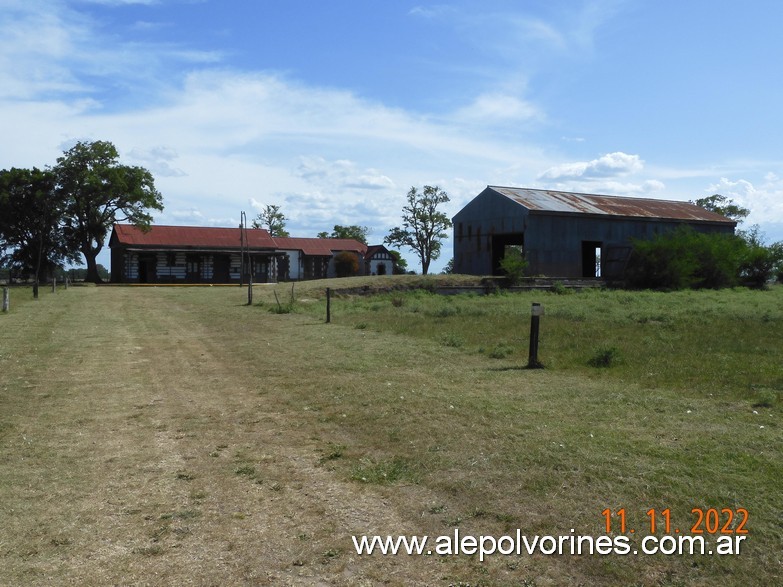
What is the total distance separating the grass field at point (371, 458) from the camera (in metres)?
4.59

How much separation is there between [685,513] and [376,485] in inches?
98.9

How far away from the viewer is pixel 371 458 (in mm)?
6945

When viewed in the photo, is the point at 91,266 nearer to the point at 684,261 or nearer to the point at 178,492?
the point at 684,261

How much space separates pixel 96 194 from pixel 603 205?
123 ft

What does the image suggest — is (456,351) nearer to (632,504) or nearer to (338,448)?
(338,448)

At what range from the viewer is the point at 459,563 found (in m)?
4.61

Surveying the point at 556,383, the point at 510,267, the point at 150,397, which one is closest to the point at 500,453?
the point at 556,383

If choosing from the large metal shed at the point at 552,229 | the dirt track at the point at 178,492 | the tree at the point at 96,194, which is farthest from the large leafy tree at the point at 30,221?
the dirt track at the point at 178,492

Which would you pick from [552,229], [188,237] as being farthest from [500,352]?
[188,237]

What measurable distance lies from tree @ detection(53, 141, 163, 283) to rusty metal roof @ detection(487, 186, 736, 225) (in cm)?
2846

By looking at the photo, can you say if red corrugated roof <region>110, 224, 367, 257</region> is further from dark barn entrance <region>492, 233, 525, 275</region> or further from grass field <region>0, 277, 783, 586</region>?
grass field <region>0, 277, 783, 586</region>

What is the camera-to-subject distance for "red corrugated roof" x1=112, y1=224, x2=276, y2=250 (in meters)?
55.1

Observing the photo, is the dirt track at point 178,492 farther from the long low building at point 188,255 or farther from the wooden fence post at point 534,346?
the long low building at point 188,255
